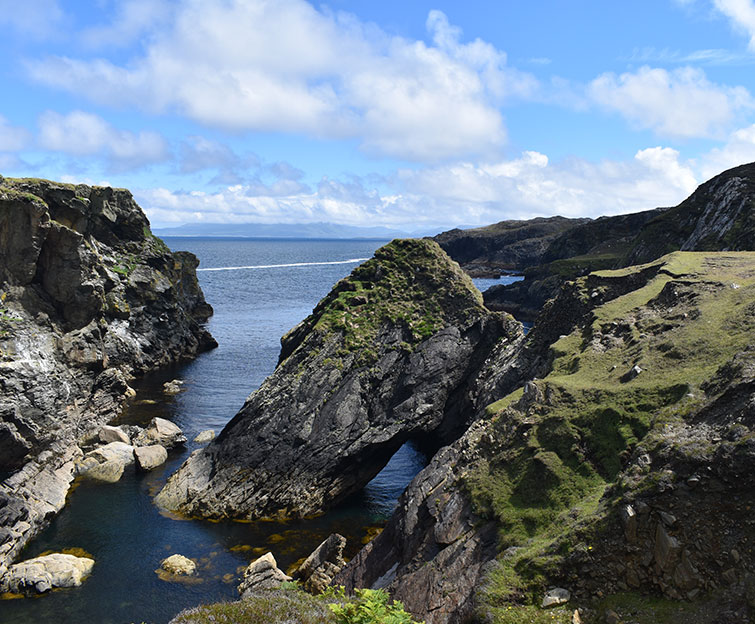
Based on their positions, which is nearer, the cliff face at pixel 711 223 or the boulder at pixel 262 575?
the boulder at pixel 262 575

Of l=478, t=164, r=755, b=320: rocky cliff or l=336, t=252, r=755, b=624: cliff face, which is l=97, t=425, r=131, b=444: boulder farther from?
l=478, t=164, r=755, b=320: rocky cliff

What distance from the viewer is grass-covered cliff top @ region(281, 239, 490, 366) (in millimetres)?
48500

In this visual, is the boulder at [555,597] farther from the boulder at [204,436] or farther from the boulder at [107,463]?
the boulder at [204,436]

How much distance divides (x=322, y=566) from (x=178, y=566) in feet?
29.5

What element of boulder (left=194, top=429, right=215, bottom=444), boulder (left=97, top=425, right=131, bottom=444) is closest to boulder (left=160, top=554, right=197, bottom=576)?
boulder (left=97, top=425, right=131, bottom=444)

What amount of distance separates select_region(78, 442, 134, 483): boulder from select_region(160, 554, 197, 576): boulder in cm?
1461

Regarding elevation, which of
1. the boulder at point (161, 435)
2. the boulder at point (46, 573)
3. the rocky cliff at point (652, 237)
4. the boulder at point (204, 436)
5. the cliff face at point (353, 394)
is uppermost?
the rocky cliff at point (652, 237)

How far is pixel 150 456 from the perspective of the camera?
48844 mm

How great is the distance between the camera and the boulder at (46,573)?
101ft

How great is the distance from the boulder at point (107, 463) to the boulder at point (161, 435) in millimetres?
3097

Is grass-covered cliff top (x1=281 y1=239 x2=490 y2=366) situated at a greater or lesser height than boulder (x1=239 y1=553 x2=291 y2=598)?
greater

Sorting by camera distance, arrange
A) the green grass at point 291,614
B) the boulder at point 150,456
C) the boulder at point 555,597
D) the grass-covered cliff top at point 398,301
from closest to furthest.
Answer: the green grass at point 291,614 → the boulder at point 555,597 → the boulder at point 150,456 → the grass-covered cliff top at point 398,301

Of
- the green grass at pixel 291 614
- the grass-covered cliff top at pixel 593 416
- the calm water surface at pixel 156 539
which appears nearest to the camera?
the green grass at pixel 291 614

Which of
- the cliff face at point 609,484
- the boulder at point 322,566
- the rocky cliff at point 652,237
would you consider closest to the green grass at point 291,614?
the cliff face at point 609,484
